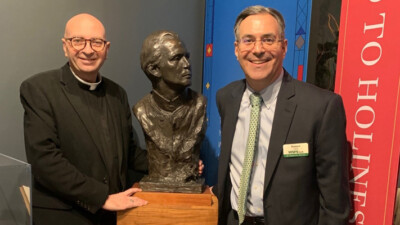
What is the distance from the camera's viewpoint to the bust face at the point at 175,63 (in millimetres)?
2094

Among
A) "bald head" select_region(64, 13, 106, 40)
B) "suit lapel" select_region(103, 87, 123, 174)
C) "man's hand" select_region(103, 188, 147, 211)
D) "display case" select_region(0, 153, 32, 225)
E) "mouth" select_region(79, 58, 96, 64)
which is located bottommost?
"man's hand" select_region(103, 188, 147, 211)

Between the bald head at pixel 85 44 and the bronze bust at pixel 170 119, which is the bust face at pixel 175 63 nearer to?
the bronze bust at pixel 170 119

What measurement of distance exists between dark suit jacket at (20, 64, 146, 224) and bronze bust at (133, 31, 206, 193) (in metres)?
0.22

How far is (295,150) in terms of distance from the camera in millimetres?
1522

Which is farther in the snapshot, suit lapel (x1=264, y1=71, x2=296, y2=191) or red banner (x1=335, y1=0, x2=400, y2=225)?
red banner (x1=335, y1=0, x2=400, y2=225)

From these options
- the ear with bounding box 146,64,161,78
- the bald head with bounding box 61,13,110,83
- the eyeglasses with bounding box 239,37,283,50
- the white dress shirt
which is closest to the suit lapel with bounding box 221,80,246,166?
the white dress shirt

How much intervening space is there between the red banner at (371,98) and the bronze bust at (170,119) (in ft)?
2.83

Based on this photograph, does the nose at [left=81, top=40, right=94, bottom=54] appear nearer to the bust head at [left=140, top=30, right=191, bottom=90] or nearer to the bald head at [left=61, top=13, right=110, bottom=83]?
the bald head at [left=61, top=13, right=110, bottom=83]

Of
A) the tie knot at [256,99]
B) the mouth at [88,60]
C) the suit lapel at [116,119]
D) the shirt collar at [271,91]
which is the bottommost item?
the suit lapel at [116,119]

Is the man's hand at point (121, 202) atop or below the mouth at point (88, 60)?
below

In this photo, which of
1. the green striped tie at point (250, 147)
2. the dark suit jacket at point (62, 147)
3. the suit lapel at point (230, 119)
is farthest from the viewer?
the dark suit jacket at point (62, 147)

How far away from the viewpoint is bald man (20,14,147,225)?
1895 millimetres

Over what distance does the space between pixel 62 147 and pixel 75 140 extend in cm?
8

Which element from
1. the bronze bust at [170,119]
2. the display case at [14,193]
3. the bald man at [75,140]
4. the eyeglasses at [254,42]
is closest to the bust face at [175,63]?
the bronze bust at [170,119]
